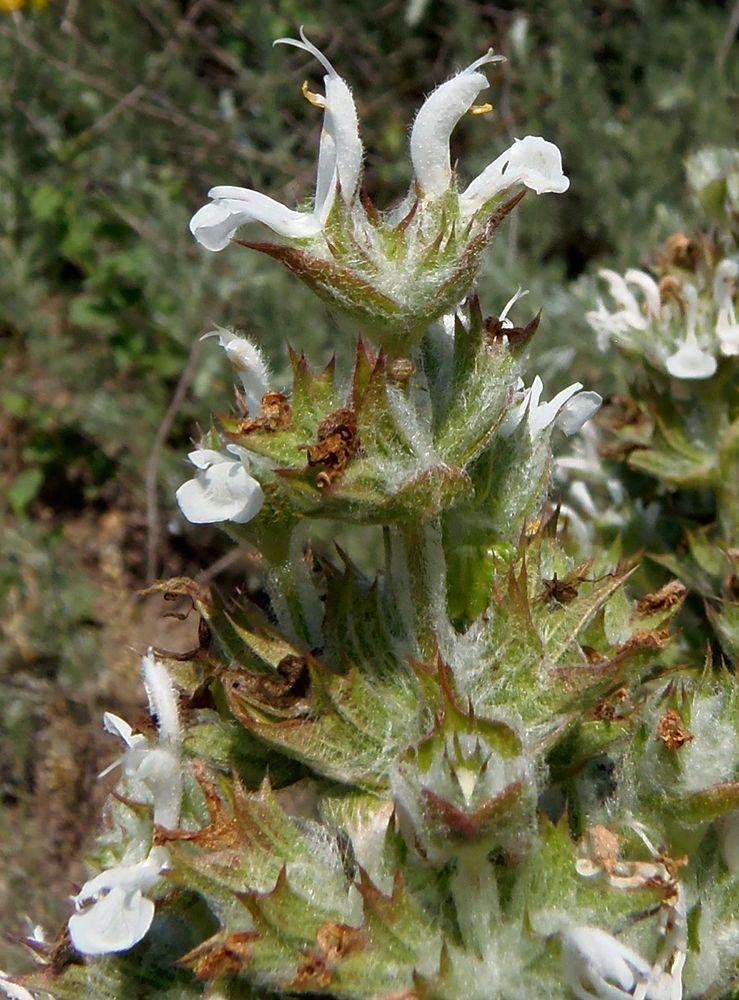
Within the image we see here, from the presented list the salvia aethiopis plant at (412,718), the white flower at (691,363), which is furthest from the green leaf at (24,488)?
the salvia aethiopis plant at (412,718)

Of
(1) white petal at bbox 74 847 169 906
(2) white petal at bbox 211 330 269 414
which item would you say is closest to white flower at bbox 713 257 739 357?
(2) white petal at bbox 211 330 269 414

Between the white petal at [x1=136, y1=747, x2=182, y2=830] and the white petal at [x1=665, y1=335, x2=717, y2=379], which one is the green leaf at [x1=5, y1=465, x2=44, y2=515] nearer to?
the white petal at [x1=665, y1=335, x2=717, y2=379]

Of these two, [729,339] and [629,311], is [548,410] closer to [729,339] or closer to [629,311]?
[729,339]

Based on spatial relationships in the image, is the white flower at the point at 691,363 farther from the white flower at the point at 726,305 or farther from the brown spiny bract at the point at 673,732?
the brown spiny bract at the point at 673,732

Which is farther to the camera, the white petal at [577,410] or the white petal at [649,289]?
the white petal at [649,289]

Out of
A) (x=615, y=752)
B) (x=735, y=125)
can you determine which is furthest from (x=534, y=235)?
(x=615, y=752)
